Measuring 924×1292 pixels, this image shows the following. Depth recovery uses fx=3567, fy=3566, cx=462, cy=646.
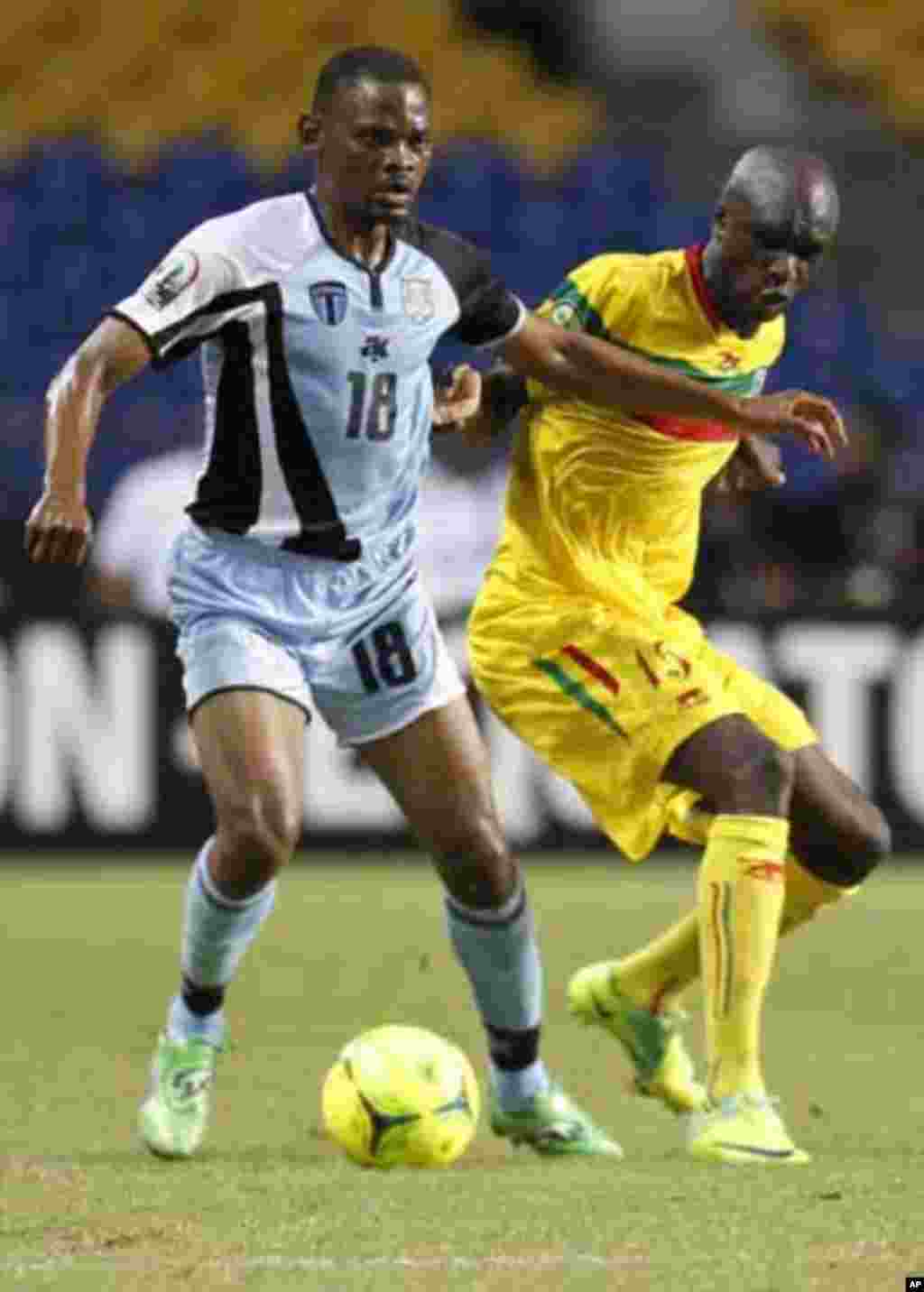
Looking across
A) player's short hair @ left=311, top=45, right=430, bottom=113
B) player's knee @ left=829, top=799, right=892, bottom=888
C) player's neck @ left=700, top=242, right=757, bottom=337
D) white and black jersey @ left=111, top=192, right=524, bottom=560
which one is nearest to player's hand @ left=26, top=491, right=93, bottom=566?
white and black jersey @ left=111, top=192, right=524, bottom=560

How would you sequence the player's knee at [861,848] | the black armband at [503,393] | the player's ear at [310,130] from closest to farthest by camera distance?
1. the player's ear at [310,130]
2. the player's knee at [861,848]
3. the black armband at [503,393]

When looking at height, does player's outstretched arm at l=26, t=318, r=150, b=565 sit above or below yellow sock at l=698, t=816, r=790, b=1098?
above

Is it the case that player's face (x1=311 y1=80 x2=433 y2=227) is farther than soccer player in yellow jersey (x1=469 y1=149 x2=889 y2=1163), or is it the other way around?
soccer player in yellow jersey (x1=469 y1=149 x2=889 y2=1163)

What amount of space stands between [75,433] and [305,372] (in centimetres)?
57

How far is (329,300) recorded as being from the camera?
653 centimetres

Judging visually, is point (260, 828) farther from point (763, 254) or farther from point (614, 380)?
point (763, 254)

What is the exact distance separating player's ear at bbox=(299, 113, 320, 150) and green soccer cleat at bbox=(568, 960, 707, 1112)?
6.74 ft

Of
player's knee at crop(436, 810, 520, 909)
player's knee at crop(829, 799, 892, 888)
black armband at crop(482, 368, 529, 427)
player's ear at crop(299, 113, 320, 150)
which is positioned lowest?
player's knee at crop(829, 799, 892, 888)

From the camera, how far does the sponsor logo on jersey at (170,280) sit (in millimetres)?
6305

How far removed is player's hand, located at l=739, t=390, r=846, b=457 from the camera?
263 inches

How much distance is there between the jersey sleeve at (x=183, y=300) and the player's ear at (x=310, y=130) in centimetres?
29

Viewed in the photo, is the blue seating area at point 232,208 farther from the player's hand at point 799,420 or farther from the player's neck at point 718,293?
the player's hand at point 799,420

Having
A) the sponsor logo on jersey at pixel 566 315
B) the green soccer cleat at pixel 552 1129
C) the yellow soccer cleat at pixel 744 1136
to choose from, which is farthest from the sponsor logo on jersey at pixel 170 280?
the yellow soccer cleat at pixel 744 1136

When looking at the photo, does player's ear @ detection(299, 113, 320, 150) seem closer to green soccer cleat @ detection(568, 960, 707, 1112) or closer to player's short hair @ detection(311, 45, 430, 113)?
player's short hair @ detection(311, 45, 430, 113)
